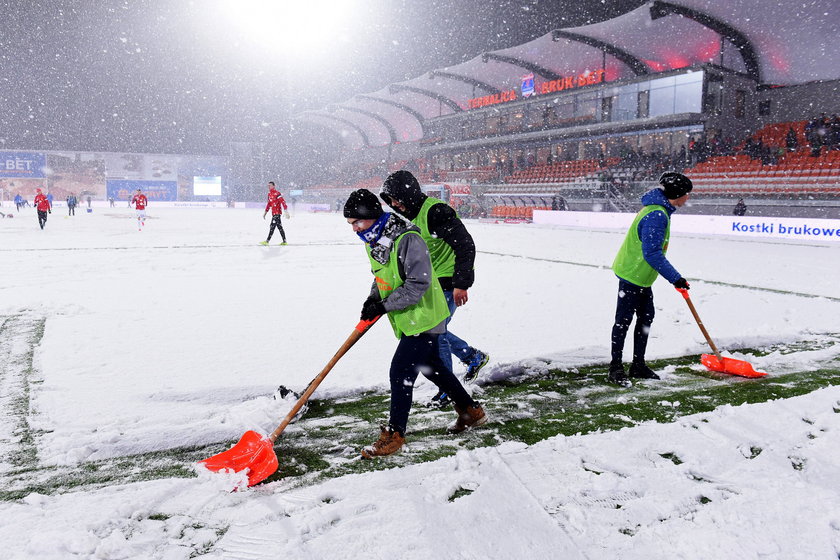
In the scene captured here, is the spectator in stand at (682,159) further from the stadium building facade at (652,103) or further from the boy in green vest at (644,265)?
the boy in green vest at (644,265)

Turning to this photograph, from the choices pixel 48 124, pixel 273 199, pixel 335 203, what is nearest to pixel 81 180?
pixel 48 124

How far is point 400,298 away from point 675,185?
7.50ft

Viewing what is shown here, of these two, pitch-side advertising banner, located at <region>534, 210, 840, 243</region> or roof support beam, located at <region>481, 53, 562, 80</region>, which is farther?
roof support beam, located at <region>481, 53, 562, 80</region>

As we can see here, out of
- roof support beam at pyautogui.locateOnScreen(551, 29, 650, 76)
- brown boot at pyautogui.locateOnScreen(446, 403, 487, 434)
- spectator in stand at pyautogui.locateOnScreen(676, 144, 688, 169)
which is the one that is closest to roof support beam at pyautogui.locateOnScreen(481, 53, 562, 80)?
roof support beam at pyautogui.locateOnScreen(551, 29, 650, 76)

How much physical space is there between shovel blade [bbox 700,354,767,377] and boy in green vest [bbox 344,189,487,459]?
2431 mm

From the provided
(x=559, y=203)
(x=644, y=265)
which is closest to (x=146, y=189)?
(x=559, y=203)

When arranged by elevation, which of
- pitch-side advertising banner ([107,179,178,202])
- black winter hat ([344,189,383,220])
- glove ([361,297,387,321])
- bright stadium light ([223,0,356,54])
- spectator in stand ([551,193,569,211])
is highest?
bright stadium light ([223,0,356,54])

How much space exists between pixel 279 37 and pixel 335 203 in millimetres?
13816

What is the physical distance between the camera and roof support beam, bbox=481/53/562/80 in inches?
1339

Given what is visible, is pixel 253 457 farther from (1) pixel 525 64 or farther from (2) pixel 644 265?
Answer: (1) pixel 525 64

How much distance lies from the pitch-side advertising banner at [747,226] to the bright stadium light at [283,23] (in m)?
19.9

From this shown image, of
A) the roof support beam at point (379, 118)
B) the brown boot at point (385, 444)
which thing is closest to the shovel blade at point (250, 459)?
the brown boot at point (385, 444)

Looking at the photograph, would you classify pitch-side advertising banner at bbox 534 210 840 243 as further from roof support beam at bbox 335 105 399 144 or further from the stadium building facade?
roof support beam at bbox 335 105 399 144

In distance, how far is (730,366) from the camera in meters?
4.17
